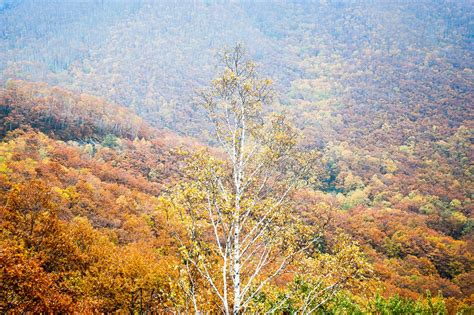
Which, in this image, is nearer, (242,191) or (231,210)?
(231,210)

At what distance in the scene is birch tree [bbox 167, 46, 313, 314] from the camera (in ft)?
24.8

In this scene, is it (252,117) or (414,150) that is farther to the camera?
(414,150)

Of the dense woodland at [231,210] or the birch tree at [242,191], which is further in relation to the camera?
the dense woodland at [231,210]

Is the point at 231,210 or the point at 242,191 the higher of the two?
the point at 242,191

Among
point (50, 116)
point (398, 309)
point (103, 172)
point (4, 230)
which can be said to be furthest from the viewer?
point (50, 116)

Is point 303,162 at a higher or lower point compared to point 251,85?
lower

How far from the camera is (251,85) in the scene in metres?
10.5

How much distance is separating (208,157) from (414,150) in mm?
182204

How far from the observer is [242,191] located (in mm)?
8820

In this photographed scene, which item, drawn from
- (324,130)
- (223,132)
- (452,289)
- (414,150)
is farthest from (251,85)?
(324,130)

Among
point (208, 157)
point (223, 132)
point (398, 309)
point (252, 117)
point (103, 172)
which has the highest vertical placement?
point (252, 117)

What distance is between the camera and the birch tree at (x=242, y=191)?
7555mm

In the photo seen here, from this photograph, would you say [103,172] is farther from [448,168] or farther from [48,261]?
[448,168]

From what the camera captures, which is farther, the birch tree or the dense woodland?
the dense woodland
